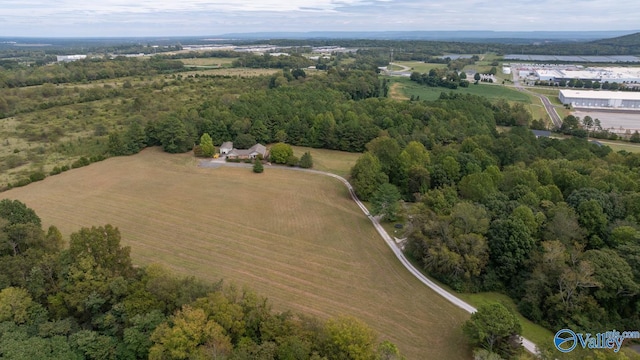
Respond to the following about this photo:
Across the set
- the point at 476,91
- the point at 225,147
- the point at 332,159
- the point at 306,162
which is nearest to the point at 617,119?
the point at 476,91

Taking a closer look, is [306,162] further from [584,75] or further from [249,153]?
[584,75]

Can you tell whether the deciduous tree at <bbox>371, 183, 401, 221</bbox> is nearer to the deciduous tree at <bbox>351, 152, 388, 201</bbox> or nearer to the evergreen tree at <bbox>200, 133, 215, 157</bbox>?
the deciduous tree at <bbox>351, 152, 388, 201</bbox>

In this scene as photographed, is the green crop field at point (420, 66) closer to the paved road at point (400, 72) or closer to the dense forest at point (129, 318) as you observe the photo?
the paved road at point (400, 72)

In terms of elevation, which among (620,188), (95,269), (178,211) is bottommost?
(178,211)

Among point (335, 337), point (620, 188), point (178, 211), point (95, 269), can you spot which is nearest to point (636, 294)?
point (620, 188)

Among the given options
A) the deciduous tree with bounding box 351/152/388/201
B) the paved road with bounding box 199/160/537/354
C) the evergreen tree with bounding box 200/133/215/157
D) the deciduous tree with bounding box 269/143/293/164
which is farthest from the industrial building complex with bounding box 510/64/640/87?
the evergreen tree with bounding box 200/133/215/157

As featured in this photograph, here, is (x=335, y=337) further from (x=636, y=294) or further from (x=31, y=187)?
(x=31, y=187)

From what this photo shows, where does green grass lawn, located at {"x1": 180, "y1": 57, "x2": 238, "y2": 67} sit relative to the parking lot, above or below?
above
